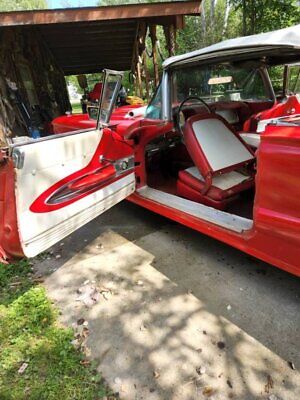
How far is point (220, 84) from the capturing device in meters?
3.64

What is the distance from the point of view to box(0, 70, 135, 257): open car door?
6.43 ft

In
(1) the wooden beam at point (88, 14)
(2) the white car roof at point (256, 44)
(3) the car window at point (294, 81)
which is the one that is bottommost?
(3) the car window at point (294, 81)

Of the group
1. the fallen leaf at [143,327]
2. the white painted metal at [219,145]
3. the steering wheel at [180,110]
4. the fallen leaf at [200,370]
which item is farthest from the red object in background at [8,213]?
the steering wheel at [180,110]

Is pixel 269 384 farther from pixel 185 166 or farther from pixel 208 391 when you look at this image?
pixel 185 166

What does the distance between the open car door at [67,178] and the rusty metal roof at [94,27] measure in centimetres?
404

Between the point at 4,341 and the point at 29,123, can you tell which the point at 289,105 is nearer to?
the point at 4,341

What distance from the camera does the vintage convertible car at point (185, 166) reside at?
1.91 m

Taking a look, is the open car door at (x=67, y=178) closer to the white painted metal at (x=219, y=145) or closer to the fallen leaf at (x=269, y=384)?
the white painted metal at (x=219, y=145)

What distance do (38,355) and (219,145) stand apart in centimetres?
229

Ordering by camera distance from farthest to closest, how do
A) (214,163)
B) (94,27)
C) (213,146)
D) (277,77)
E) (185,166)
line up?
(94,27) → (277,77) → (185,166) → (213,146) → (214,163)

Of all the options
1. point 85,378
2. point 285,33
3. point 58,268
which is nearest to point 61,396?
point 85,378

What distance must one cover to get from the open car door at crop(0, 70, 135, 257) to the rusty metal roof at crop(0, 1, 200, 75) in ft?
13.3

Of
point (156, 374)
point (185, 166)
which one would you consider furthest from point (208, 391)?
point (185, 166)

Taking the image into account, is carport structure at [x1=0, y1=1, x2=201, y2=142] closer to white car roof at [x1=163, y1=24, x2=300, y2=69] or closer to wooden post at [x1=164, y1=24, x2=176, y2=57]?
wooden post at [x1=164, y1=24, x2=176, y2=57]
